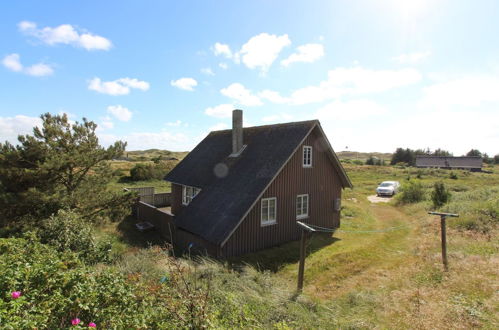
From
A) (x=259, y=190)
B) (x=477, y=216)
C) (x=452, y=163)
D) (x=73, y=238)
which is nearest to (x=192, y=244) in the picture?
(x=259, y=190)

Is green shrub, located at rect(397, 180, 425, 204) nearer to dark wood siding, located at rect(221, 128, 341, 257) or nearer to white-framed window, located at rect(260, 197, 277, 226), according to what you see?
dark wood siding, located at rect(221, 128, 341, 257)

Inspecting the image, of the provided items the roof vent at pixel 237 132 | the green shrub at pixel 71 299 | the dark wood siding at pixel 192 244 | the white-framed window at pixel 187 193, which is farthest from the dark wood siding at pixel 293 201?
the green shrub at pixel 71 299

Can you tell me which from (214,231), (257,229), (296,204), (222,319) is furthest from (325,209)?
(222,319)

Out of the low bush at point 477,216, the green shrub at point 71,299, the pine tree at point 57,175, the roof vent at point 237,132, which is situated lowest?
the low bush at point 477,216

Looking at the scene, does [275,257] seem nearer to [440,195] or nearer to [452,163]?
[440,195]

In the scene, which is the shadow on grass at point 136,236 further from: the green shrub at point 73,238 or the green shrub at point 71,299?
the green shrub at point 71,299

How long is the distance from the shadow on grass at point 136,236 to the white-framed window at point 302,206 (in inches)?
348

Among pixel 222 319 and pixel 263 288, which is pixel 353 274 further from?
pixel 222 319

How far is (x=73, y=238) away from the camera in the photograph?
10.3 meters

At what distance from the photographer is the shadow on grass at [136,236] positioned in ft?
55.5

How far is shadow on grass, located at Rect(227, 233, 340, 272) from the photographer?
12.9m

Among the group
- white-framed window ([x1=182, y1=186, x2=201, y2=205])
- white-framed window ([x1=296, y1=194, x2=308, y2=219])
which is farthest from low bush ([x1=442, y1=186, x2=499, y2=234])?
white-framed window ([x1=182, y1=186, x2=201, y2=205])

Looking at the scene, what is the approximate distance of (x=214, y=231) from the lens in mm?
13320

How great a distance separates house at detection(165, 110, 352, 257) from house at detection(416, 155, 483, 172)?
76864mm
